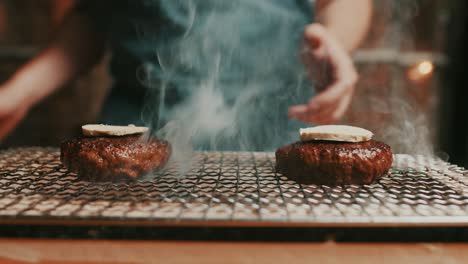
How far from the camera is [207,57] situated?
332 centimetres

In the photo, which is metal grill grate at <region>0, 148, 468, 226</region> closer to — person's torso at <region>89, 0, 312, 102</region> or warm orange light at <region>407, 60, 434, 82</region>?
person's torso at <region>89, 0, 312, 102</region>

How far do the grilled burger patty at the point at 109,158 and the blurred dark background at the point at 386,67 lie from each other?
9.10 feet

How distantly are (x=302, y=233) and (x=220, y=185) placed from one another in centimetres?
60

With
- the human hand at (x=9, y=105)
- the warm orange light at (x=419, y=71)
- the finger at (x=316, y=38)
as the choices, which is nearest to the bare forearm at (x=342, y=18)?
the finger at (x=316, y=38)

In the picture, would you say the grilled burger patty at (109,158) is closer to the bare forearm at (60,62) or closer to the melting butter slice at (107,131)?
the melting butter slice at (107,131)

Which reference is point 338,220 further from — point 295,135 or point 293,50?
point 293,50

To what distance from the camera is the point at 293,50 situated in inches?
136

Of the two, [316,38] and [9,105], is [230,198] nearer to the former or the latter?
[316,38]

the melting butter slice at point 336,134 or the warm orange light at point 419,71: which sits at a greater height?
the warm orange light at point 419,71

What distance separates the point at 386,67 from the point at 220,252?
3862 millimetres

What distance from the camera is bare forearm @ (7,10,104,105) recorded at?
3.28m

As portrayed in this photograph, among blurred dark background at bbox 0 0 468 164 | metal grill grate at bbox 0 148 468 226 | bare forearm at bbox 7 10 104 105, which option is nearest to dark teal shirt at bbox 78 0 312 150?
bare forearm at bbox 7 10 104 105

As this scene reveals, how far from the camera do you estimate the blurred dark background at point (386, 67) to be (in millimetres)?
4777

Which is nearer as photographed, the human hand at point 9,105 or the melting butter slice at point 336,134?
the melting butter slice at point 336,134
